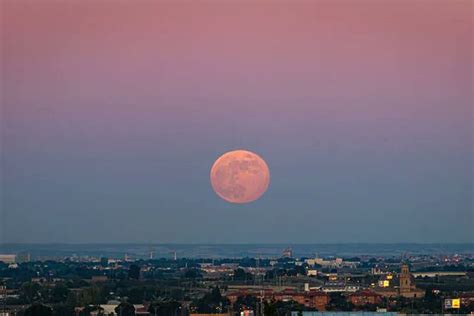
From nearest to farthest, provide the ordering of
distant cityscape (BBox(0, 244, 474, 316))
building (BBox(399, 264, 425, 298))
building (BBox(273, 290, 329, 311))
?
building (BBox(273, 290, 329, 311))
distant cityscape (BBox(0, 244, 474, 316))
building (BBox(399, 264, 425, 298))

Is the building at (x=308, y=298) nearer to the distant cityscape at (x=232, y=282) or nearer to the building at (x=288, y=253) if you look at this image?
the distant cityscape at (x=232, y=282)

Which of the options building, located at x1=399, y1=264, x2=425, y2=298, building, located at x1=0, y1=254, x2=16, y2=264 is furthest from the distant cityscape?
building, located at x1=399, y1=264, x2=425, y2=298

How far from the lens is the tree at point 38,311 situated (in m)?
60.8

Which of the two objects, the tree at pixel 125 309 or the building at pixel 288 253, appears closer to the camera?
the tree at pixel 125 309

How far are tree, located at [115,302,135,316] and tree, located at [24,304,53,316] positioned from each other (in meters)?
3.30

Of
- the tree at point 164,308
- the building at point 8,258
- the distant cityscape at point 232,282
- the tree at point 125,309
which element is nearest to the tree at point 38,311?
the distant cityscape at point 232,282

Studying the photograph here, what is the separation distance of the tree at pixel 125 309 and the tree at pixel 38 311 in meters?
3.30

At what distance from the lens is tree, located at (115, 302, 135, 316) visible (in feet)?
214

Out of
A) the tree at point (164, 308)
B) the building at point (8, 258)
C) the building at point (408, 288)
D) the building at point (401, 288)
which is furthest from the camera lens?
the building at point (8, 258)

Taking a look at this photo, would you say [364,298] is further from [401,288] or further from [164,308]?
[401,288]

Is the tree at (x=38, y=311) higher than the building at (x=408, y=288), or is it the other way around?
the building at (x=408, y=288)

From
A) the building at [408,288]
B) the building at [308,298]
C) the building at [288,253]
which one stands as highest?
the building at [288,253]

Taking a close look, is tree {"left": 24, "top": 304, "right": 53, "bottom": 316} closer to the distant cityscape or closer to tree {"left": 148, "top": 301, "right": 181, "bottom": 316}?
the distant cityscape

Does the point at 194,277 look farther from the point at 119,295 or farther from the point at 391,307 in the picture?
the point at 391,307
